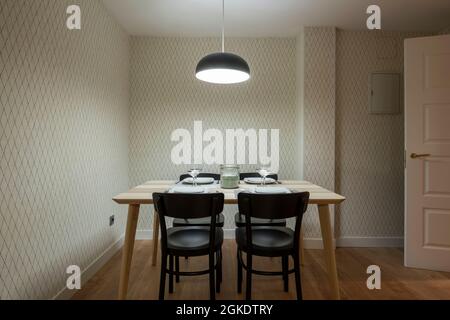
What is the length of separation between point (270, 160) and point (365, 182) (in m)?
1.11

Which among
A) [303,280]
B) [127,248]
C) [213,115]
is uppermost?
A: [213,115]

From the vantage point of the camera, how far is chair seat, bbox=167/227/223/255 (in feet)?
5.26

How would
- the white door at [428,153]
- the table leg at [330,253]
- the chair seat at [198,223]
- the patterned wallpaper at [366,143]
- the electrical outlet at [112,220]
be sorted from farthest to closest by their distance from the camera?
1. the patterned wallpaper at [366,143]
2. the electrical outlet at [112,220]
3. the white door at [428,153]
4. the chair seat at [198,223]
5. the table leg at [330,253]

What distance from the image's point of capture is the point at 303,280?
2146 mm

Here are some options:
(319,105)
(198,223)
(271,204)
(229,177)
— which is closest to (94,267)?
(198,223)

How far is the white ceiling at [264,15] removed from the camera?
7.97 feet

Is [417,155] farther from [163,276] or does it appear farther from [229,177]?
[163,276]

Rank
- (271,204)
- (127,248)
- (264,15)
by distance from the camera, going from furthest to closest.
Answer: (264,15) < (127,248) < (271,204)

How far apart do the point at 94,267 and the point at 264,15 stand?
112 inches

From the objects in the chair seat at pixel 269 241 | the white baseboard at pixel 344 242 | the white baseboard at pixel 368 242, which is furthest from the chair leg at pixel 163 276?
the white baseboard at pixel 368 242

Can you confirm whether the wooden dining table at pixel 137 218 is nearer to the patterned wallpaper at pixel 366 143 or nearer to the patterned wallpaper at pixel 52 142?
the patterned wallpaper at pixel 52 142

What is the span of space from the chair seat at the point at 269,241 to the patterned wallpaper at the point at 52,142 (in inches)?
48.8

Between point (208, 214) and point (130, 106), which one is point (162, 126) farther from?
point (208, 214)

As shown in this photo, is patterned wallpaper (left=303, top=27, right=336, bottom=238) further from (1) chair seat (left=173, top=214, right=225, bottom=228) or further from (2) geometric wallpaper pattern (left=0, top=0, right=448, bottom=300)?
(1) chair seat (left=173, top=214, right=225, bottom=228)
